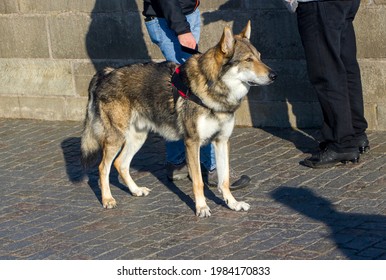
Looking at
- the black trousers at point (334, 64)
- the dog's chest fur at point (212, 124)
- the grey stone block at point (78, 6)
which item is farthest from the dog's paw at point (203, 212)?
the grey stone block at point (78, 6)

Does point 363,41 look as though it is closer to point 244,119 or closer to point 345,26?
point 345,26

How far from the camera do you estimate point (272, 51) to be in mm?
10008

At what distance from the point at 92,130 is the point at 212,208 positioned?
1.27 m

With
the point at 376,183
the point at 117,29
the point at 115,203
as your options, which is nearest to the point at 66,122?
the point at 117,29

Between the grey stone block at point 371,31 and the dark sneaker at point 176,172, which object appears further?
the grey stone block at point 371,31

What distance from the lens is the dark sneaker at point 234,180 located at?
8148mm

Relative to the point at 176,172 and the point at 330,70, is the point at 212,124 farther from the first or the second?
the point at 330,70

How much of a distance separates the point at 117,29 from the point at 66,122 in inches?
52.4

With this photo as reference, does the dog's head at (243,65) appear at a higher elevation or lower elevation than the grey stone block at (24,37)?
higher

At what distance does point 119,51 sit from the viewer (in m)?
11.0

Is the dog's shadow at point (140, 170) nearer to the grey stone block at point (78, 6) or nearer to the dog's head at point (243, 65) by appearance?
the dog's head at point (243, 65)

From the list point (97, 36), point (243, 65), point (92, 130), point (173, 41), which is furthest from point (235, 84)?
point (97, 36)

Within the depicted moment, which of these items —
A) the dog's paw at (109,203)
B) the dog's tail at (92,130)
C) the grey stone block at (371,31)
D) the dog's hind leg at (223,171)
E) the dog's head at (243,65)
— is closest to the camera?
the dog's head at (243,65)

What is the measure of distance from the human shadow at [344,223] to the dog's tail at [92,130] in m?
1.53
